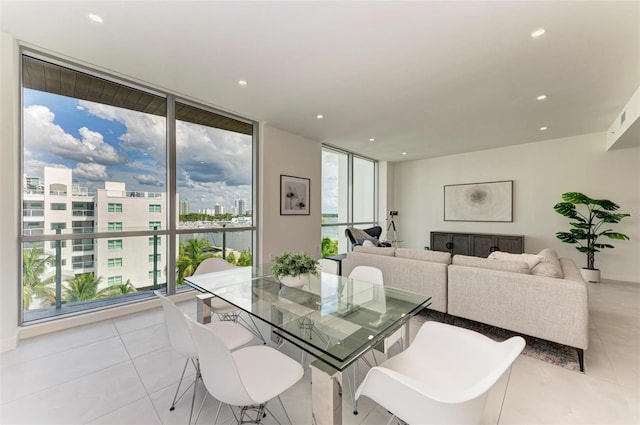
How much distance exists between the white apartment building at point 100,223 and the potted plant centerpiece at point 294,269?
216 cm

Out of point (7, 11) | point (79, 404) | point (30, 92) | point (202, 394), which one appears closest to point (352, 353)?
point (202, 394)

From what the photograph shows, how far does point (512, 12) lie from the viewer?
6.10 ft

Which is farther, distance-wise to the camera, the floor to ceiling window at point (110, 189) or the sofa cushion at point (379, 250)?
the sofa cushion at point (379, 250)

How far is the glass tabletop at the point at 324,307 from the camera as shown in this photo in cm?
130

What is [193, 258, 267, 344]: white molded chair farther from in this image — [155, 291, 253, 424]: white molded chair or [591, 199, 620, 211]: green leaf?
[591, 199, 620, 211]: green leaf

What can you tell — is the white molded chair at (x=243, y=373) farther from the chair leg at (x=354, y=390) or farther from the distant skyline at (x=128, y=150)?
the distant skyline at (x=128, y=150)

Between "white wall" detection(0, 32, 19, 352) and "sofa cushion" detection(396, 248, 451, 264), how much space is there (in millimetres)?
3831

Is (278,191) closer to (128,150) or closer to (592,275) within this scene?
(128,150)

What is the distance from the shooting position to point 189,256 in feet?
11.9

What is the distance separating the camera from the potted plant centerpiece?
208 centimetres

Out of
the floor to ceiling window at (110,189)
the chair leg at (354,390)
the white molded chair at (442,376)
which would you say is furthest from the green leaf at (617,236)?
the floor to ceiling window at (110,189)

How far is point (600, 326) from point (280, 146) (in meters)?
4.80

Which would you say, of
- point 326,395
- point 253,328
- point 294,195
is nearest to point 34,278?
point 253,328

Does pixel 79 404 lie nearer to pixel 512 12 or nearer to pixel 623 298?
pixel 512 12
